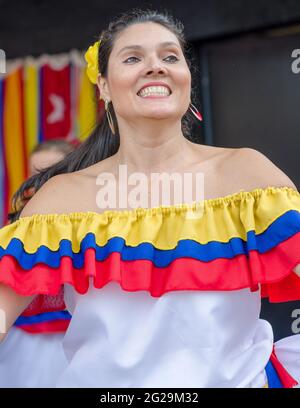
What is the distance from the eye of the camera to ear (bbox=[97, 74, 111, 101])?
7.11ft

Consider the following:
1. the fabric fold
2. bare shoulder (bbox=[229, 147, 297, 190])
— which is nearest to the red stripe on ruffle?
the fabric fold

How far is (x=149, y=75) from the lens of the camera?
77.8 inches

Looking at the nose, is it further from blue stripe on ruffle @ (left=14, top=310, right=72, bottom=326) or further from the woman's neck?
blue stripe on ruffle @ (left=14, top=310, right=72, bottom=326)

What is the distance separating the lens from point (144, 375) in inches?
72.7

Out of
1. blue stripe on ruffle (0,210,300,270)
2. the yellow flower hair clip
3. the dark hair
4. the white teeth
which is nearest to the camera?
blue stripe on ruffle (0,210,300,270)

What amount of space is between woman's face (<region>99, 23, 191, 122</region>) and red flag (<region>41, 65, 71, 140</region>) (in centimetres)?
250

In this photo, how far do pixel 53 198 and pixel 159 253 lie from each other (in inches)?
14.3

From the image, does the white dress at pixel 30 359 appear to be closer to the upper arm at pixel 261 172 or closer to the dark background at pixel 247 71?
the upper arm at pixel 261 172

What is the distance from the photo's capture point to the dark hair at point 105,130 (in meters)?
2.13

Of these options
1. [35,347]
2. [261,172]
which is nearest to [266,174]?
[261,172]

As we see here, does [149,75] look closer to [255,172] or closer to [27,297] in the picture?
[255,172]

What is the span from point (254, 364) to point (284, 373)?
150 mm
